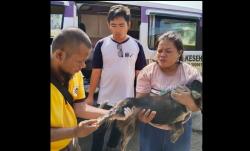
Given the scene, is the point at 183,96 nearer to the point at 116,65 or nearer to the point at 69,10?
the point at 116,65

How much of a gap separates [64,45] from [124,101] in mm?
591

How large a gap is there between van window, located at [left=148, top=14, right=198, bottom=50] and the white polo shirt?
0.15 metres

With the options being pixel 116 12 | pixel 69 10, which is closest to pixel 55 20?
pixel 69 10

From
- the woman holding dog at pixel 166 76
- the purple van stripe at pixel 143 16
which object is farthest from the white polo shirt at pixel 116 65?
the purple van stripe at pixel 143 16

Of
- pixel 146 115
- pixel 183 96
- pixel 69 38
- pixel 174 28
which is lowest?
pixel 146 115

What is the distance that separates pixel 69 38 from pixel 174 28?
0.83 m

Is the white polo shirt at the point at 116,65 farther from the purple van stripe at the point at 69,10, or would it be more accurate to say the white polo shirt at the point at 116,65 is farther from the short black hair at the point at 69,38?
the purple van stripe at the point at 69,10

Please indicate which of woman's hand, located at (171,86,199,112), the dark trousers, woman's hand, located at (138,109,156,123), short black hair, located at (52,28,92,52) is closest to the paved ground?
the dark trousers

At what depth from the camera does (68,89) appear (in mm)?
2555

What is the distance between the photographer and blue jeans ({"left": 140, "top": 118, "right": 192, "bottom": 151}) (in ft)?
9.23
